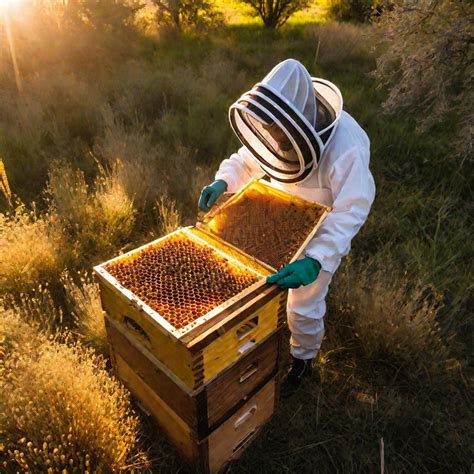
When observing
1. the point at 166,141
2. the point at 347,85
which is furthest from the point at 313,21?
the point at 166,141

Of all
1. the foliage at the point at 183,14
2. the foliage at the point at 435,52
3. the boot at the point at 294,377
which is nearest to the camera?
the boot at the point at 294,377

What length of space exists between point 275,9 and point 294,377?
13.2 m

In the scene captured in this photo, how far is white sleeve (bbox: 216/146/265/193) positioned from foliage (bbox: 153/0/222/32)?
10.5m

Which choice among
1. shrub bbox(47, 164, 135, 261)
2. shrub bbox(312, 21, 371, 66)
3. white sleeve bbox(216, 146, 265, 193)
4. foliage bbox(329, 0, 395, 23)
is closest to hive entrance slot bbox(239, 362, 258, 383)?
white sleeve bbox(216, 146, 265, 193)

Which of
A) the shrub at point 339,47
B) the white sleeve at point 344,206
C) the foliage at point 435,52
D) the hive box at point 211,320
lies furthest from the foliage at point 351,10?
the hive box at point 211,320

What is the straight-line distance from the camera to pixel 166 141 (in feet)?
20.2

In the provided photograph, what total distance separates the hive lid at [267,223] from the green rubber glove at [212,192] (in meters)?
0.37

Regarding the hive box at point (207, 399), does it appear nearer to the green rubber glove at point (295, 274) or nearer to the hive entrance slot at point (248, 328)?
the hive entrance slot at point (248, 328)

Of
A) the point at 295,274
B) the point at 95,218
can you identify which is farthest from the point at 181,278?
the point at 95,218

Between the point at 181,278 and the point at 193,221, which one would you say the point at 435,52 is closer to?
the point at 193,221

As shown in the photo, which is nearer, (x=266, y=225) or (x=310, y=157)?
(x=310, y=157)

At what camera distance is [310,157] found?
1952 mm

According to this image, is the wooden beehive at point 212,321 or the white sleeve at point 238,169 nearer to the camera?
the wooden beehive at point 212,321

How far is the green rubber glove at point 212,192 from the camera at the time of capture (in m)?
2.68
